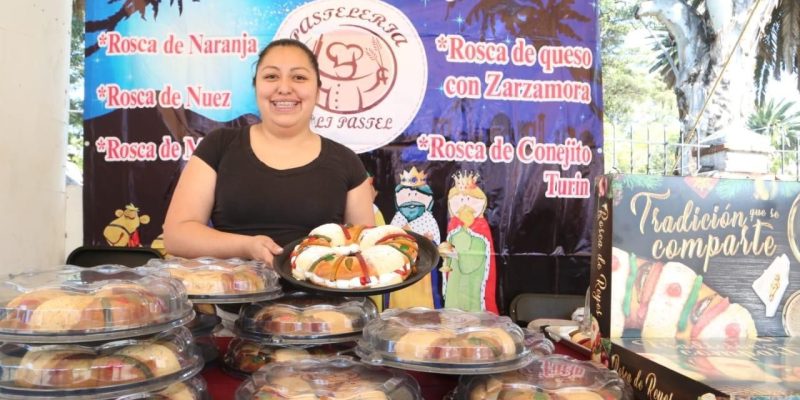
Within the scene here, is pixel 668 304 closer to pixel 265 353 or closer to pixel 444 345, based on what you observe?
pixel 444 345

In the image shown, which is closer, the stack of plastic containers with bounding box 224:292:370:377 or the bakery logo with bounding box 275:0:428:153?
the stack of plastic containers with bounding box 224:292:370:377

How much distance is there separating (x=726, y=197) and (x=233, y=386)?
913 mm

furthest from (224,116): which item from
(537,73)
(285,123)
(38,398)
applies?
(38,398)

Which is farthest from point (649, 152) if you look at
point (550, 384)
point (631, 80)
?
point (550, 384)

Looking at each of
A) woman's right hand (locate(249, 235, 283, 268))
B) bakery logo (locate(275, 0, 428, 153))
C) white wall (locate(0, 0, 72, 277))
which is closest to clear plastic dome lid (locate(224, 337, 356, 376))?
woman's right hand (locate(249, 235, 283, 268))

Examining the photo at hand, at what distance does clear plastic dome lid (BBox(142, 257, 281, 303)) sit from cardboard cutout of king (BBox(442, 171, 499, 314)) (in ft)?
5.94

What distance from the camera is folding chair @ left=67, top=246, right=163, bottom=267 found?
8.20 feet

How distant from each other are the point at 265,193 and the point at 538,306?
1.56 m

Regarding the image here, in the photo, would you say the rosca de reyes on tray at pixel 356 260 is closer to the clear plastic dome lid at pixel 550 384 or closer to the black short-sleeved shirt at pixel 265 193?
the clear plastic dome lid at pixel 550 384

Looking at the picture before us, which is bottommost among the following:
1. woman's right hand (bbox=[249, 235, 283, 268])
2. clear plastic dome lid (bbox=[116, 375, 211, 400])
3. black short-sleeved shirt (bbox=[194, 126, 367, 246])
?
clear plastic dome lid (bbox=[116, 375, 211, 400])

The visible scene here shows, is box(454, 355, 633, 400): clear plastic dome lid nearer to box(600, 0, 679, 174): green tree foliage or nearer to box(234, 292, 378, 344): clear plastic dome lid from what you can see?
box(234, 292, 378, 344): clear plastic dome lid

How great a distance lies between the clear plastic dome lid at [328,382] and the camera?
732mm

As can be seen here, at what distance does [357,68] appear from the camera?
2.78 m

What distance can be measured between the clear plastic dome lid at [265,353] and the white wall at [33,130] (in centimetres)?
139
